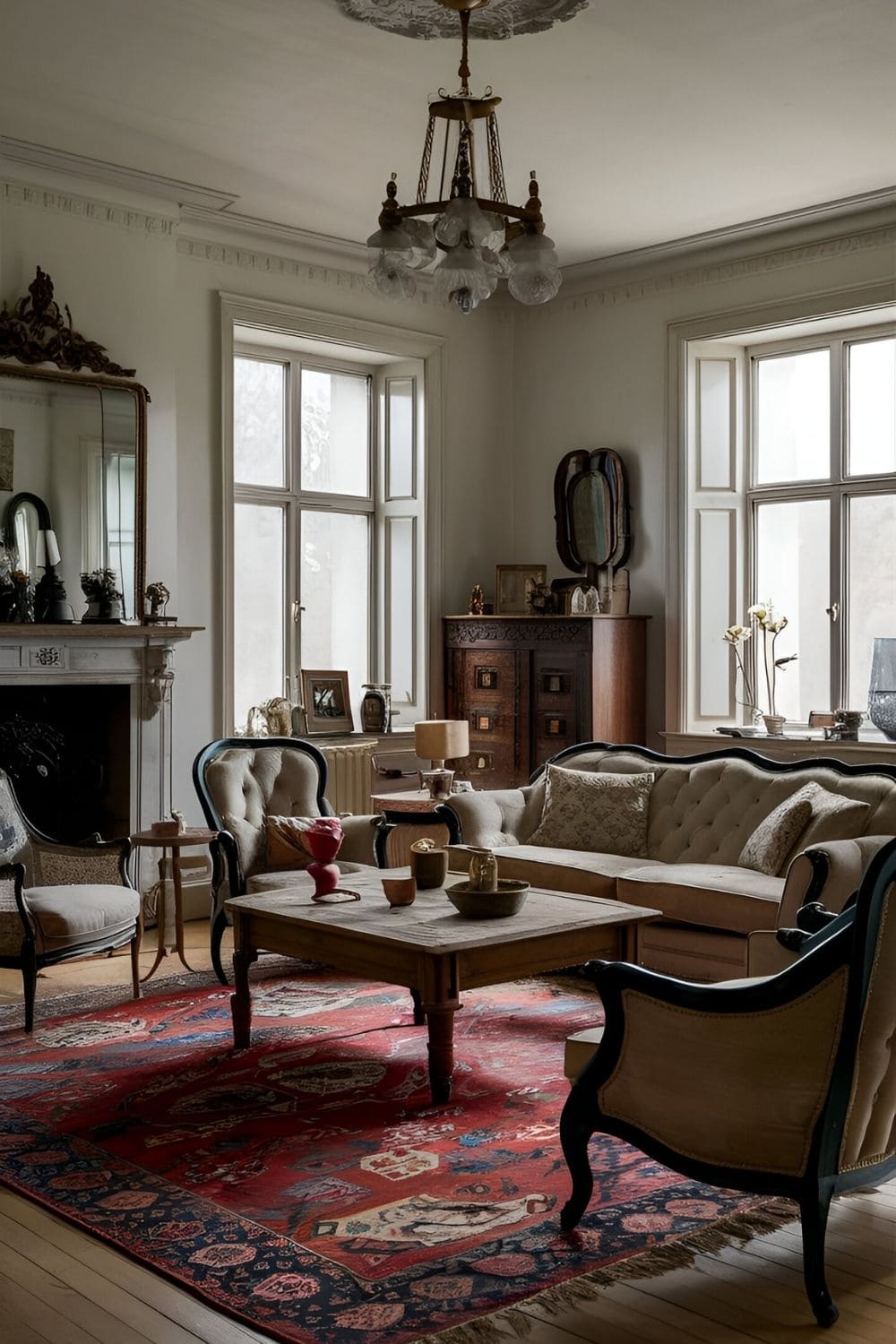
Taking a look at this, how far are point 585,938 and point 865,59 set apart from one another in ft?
11.5

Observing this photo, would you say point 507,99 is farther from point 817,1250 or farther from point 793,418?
point 817,1250

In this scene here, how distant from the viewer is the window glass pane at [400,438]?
8.34m

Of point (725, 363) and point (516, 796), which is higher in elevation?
point (725, 363)

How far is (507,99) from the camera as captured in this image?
5520mm

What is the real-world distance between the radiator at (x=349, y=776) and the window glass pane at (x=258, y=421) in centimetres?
166

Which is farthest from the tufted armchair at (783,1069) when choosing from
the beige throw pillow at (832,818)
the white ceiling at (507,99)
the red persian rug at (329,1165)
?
the white ceiling at (507,99)

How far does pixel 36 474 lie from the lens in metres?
6.36

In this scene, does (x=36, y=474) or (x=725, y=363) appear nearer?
(x=36, y=474)

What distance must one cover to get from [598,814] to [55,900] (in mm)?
2438

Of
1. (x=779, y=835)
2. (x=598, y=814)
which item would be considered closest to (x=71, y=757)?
(x=598, y=814)

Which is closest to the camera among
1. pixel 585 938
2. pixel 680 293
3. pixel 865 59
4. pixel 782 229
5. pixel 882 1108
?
pixel 882 1108

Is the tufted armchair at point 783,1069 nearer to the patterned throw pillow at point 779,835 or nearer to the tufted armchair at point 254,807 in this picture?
the patterned throw pillow at point 779,835

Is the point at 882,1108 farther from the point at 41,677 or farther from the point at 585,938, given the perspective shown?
the point at 41,677

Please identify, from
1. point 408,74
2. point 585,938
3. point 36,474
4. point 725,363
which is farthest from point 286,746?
point 725,363
